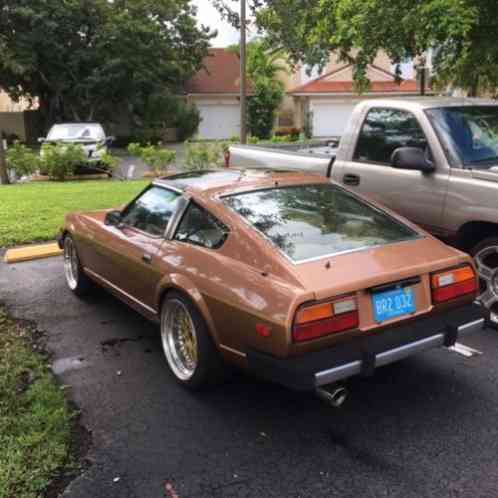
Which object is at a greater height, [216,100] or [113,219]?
[216,100]

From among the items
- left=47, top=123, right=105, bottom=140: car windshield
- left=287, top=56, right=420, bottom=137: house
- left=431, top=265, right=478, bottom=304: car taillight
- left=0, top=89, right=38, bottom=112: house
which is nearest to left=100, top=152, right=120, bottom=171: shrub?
left=47, top=123, right=105, bottom=140: car windshield

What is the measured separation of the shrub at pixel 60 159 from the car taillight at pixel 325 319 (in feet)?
47.2

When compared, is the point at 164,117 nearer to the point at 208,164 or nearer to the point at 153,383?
the point at 208,164

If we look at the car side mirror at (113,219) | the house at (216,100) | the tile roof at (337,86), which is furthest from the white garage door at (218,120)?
the car side mirror at (113,219)

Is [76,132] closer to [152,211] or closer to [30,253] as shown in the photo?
[30,253]

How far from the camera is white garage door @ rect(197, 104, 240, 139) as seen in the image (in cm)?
3991

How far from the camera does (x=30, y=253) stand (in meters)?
7.61

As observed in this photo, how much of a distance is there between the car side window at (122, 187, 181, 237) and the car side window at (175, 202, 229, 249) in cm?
21

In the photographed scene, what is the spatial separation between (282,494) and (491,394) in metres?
1.73

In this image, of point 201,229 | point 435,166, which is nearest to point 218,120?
point 435,166

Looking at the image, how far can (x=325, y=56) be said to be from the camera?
10586mm

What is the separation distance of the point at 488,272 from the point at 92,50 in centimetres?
2892

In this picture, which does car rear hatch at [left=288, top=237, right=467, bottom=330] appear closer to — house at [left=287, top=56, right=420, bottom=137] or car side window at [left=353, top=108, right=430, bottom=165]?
car side window at [left=353, top=108, right=430, bottom=165]

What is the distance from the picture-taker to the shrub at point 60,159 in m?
16.2
